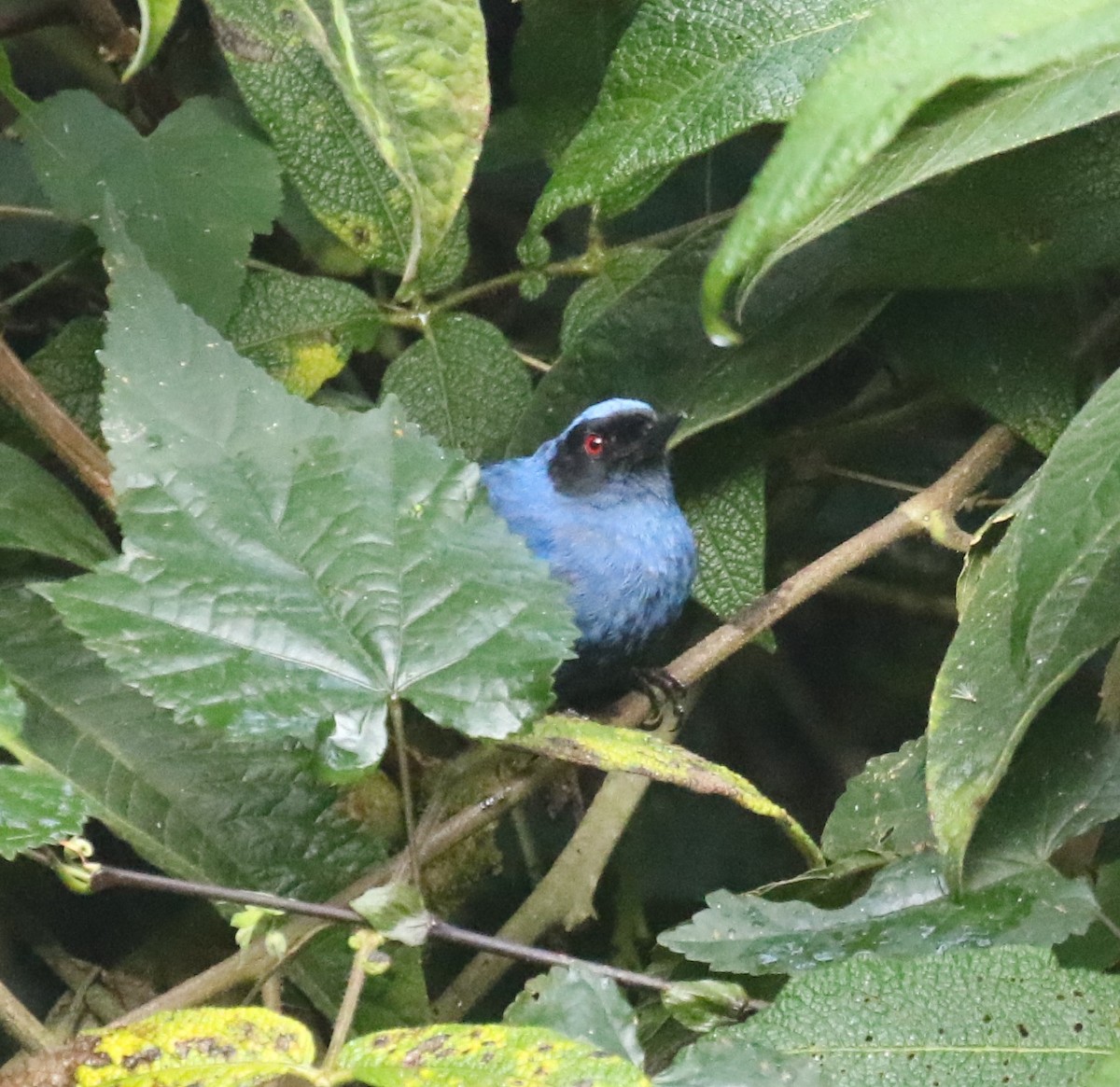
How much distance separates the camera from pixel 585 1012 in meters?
0.93

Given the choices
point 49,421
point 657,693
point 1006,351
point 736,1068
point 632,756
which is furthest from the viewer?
point 657,693

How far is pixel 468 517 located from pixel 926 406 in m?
0.97

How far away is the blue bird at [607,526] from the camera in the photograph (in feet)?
6.15

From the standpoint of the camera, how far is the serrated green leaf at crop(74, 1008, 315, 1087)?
823 mm

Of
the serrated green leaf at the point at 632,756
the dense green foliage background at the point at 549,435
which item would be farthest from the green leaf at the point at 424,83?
the serrated green leaf at the point at 632,756

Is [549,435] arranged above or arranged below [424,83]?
below

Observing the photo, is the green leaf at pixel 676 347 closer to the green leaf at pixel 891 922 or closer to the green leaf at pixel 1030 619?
the green leaf at pixel 1030 619

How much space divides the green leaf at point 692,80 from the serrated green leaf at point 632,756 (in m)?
0.54

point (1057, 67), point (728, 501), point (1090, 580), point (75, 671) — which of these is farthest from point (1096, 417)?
point (75, 671)

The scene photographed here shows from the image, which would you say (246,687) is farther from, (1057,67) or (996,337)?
(996,337)

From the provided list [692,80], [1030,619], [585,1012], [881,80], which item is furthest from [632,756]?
[692,80]

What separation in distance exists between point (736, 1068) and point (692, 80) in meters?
0.91

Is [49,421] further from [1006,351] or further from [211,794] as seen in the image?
[1006,351]

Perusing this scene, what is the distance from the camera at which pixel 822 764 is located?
233 centimetres
